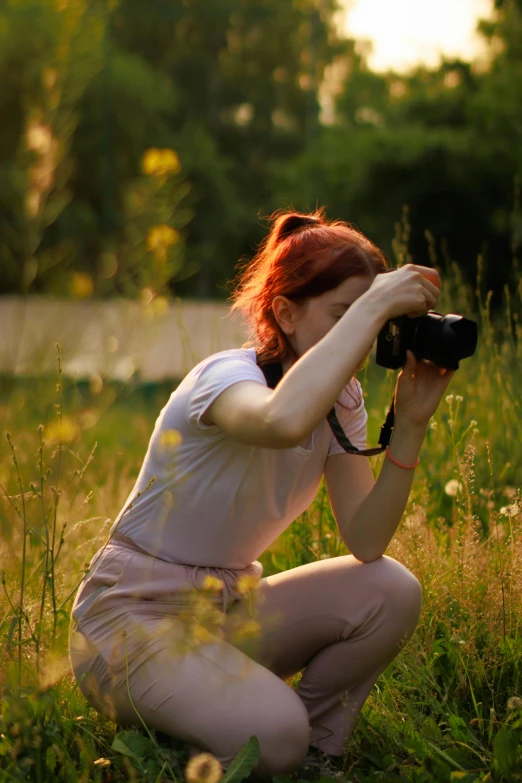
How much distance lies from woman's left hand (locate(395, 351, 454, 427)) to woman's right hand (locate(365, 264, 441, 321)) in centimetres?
24

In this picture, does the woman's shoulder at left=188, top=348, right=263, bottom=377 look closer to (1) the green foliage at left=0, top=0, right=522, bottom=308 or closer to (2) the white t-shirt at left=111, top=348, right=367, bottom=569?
(2) the white t-shirt at left=111, top=348, right=367, bottom=569

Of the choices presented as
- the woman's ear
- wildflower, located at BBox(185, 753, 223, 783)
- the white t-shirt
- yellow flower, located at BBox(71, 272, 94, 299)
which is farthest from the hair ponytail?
wildflower, located at BBox(185, 753, 223, 783)

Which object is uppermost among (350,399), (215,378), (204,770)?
(215,378)

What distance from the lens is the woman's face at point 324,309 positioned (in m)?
1.95

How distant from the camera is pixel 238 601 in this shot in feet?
7.03

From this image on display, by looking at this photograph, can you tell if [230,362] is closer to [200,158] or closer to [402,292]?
[402,292]

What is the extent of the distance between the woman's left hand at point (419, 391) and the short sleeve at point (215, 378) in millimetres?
341

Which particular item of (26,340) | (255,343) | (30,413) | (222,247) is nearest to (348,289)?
(255,343)

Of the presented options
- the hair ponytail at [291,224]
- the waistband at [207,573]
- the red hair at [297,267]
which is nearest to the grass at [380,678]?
the waistband at [207,573]

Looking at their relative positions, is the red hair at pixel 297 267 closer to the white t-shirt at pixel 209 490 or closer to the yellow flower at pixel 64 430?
the white t-shirt at pixel 209 490

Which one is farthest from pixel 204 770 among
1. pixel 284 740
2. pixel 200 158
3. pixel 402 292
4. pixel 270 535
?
pixel 200 158

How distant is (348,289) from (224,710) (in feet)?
2.80

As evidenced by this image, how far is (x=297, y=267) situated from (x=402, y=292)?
0.95 ft

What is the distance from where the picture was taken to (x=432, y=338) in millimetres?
1954
